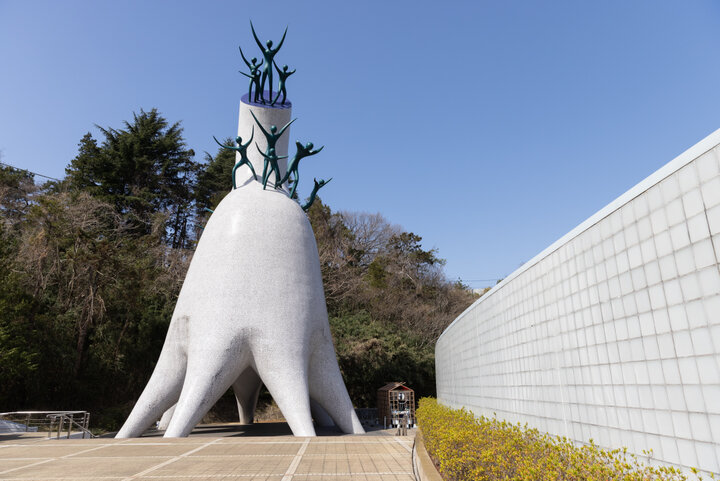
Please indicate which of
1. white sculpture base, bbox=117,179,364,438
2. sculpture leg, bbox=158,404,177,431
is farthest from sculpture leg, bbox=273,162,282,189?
sculpture leg, bbox=158,404,177,431

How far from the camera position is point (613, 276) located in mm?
3854

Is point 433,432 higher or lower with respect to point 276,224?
lower

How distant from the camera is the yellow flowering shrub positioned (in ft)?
10.7

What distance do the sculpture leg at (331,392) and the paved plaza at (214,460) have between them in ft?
7.12

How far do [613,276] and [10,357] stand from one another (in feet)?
57.3

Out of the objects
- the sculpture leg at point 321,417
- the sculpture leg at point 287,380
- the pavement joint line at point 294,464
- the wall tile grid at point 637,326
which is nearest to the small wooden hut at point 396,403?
the sculpture leg at point 321,417

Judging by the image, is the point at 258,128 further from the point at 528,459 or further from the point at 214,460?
the point at 528,459

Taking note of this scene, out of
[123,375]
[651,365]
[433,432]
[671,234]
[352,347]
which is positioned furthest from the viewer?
[352,347]

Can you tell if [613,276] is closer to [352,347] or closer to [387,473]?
[387,473]

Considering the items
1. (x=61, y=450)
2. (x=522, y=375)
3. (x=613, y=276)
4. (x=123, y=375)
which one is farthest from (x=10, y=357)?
(x=613, y=276)

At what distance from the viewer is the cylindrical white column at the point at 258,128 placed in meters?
13.9

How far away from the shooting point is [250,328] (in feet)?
36.2

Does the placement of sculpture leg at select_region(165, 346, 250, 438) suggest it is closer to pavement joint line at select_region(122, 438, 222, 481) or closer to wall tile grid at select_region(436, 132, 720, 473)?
pavement joint line at select_region(122, 438, 222, 481)

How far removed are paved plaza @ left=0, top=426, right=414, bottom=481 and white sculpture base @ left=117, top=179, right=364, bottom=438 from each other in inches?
55.7
